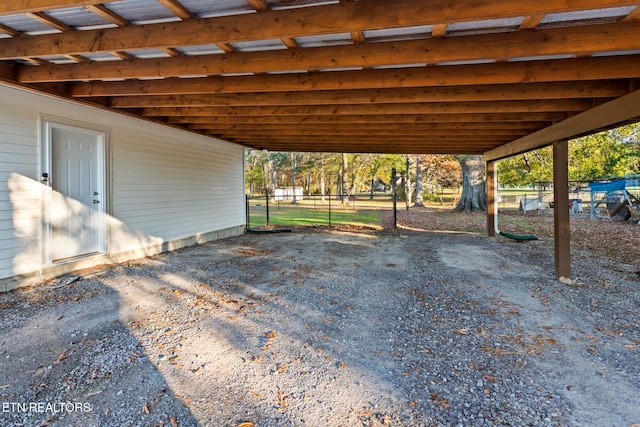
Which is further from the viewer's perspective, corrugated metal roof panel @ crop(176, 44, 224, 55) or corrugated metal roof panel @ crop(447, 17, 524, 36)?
corrugated metal roof panel @ crop(176, 44, 224, 55)

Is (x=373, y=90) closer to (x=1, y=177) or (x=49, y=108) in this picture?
(x=49, y=108)

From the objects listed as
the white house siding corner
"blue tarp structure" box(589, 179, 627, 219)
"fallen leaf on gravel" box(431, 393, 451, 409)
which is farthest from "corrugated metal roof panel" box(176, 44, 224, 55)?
"blue tarp structure" box(589, 179, 627, 219)

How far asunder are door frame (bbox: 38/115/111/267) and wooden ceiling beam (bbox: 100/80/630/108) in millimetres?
559

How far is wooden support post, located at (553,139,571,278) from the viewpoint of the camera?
4.70m

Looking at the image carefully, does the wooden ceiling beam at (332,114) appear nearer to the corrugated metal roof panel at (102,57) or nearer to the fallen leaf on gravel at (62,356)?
the corrugated metal roof panel at (102,57)

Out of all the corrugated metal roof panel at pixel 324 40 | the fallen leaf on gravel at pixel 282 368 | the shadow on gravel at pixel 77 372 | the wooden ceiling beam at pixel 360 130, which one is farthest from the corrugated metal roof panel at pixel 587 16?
the shadow on gravel at pixel 77 372

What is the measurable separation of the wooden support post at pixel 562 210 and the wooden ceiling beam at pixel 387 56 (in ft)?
6.09

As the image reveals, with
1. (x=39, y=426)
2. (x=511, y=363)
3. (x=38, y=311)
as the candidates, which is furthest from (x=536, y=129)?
(x=38, y=311)

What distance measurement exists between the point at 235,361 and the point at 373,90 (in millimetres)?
3651

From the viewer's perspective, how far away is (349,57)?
10.1ft

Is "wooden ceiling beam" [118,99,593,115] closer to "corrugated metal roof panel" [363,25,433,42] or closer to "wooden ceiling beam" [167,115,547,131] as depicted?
"wooden ceiling beam" [167,115,547,131]

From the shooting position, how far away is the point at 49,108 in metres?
4.53

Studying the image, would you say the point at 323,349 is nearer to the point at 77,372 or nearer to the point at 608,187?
the point at 77,372

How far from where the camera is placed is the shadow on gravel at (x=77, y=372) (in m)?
1.88
